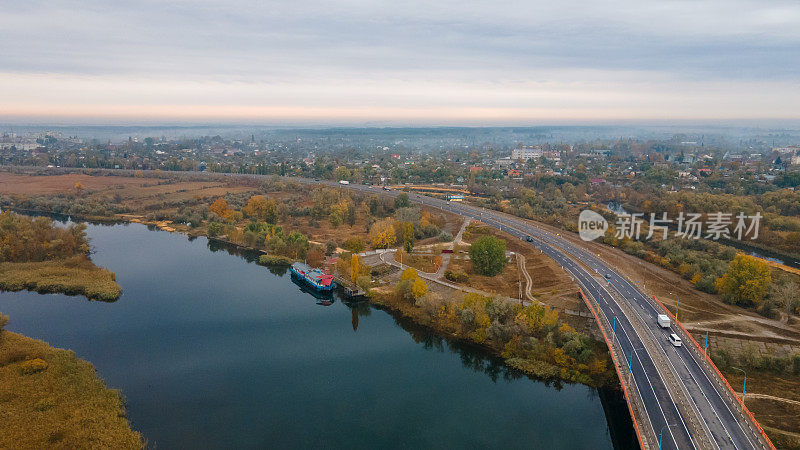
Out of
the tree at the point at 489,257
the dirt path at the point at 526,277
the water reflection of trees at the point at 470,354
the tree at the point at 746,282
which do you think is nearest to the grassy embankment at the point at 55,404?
the water reflection of trees at the point at 470,354

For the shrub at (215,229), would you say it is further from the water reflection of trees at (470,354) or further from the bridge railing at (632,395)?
the bridge railing at (632,395)

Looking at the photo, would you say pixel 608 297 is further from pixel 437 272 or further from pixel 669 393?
pixel 437 272

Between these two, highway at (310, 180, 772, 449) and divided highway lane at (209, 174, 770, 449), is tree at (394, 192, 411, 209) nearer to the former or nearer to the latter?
divided highway lane at (209, 174, 770, 449)

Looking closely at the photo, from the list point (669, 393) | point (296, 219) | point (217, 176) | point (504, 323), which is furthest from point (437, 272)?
point (217, 176)

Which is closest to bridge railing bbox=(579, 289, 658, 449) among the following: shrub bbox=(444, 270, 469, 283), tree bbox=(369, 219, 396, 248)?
shrub bbox=(444, 270, 469, 283)

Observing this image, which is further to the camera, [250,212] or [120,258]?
[250,212]

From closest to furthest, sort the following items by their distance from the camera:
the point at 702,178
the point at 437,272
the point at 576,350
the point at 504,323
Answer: the point at 576,350 < the point at 504,323 < the point at 437,272 < the point at 702,178

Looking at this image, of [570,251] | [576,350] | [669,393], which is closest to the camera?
[669,393]
